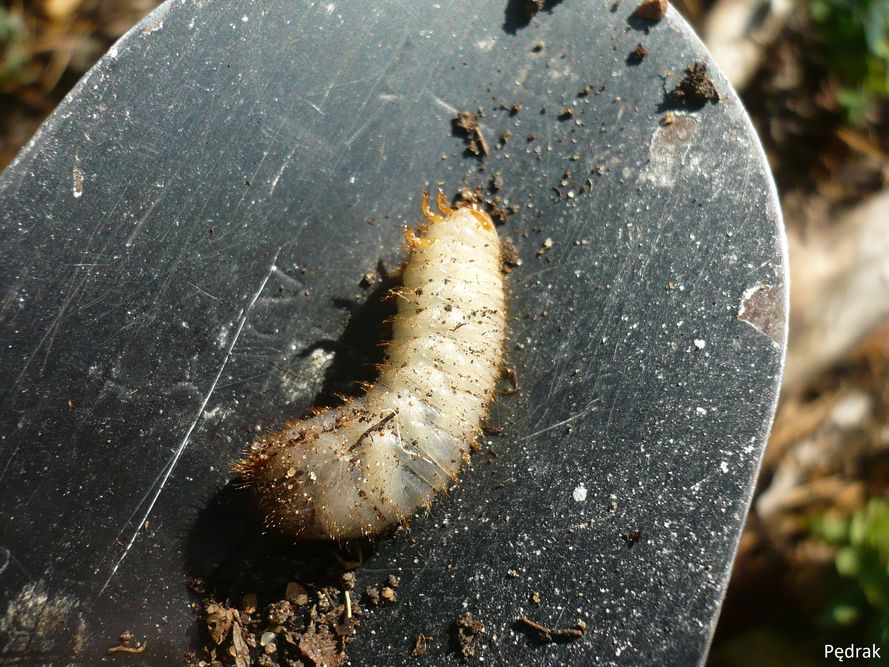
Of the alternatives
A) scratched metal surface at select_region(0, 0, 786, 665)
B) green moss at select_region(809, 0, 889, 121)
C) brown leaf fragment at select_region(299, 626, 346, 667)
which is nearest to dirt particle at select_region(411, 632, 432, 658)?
scratched metal surface at select_region(0, 0, 786, 665)

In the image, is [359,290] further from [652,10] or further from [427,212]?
[652,10]

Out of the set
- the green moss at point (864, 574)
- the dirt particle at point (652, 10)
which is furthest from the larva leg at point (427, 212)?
the green moss at point (864, 574)

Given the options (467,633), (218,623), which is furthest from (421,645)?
(218,623)

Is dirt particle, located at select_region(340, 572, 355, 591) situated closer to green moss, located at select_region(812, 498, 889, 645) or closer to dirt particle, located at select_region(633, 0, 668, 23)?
dirt particle, located at select_region(633, 0, 668, 23)

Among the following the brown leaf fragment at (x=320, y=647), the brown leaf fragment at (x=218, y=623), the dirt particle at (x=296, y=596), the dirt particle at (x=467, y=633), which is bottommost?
the dirt particle at (x=467, y=633)

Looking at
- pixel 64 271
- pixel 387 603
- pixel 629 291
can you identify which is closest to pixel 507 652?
pixel 387 603

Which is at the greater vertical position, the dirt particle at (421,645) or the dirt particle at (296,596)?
the dirt particle at (296,596)

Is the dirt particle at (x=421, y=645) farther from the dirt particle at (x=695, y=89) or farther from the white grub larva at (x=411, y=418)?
the dirt particle at (x=695, y=89)
